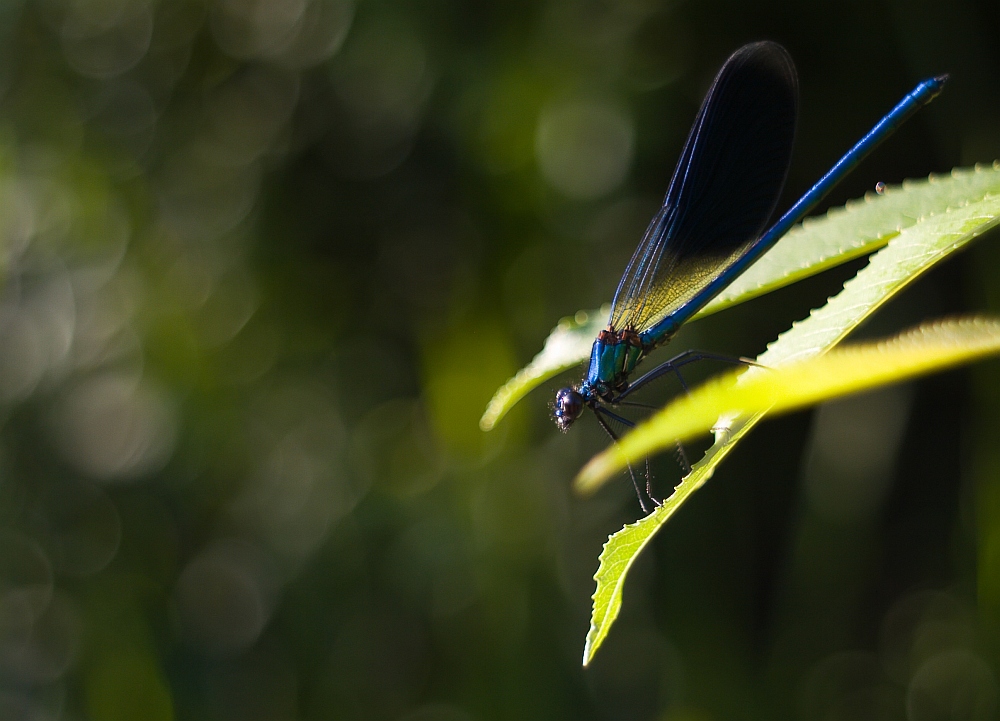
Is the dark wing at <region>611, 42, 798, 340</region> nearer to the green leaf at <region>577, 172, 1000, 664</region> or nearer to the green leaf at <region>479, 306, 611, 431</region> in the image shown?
the green leaf at <region>479, 306, 611, 431</region>

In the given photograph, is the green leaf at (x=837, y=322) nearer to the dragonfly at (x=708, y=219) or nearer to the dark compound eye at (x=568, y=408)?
the dragonfly at (x=708, y=219)

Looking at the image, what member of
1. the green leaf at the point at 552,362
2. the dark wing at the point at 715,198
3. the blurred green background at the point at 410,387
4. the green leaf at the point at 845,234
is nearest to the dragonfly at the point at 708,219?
the dark wing at the point at 715,198

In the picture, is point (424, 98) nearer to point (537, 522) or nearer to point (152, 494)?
point (537, 522)

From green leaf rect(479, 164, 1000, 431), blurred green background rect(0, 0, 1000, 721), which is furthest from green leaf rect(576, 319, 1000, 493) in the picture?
blurred green background rect(0, 0, 1000, 721)

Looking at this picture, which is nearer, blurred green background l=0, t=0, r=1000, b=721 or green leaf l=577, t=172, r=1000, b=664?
green leaf l=577, t=172, r=1000, b=664

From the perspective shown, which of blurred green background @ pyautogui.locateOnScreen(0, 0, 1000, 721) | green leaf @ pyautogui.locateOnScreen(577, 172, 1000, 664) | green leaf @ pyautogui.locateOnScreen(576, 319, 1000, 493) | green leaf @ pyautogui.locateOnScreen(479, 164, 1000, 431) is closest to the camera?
green leaf @ pyautogui.locateOnScreen(576, 319, 1000, 493)

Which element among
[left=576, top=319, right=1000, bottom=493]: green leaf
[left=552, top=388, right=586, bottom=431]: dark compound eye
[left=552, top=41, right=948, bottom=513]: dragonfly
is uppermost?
[left=576, top=319, right=1000, bottom=493]: green leaf
